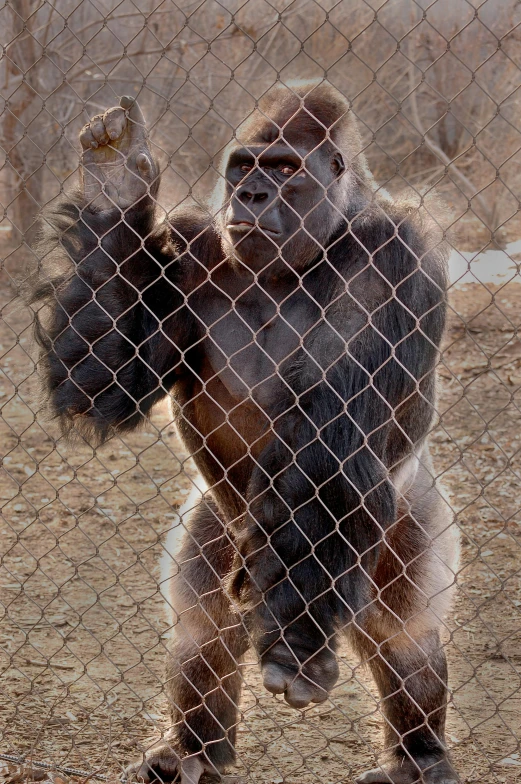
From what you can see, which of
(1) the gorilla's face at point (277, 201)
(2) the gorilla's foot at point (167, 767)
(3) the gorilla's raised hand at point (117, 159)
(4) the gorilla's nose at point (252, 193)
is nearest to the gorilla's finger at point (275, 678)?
(2) the gorilla's foot at point (167, 767)

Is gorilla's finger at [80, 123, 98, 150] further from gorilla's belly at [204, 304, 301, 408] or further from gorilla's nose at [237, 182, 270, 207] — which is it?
gorilla's belly at [204, 304, 301, 408]

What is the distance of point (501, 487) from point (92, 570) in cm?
207

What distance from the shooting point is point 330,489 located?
2.34m

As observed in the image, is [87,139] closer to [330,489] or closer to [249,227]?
[249,227]

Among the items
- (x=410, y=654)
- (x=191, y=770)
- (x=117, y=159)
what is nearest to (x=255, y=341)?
(x=117, y=159)

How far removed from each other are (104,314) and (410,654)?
127 centimetres

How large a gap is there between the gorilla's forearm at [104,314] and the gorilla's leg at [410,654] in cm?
83

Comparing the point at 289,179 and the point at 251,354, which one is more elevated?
the point at 289,179

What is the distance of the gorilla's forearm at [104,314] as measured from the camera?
2619 millimetres

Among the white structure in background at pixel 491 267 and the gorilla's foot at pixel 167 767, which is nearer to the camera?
the gorilla's foot at pixel 167 767

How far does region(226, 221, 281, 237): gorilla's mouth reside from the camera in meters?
2.42

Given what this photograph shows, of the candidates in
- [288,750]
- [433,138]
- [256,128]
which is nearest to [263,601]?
[288,750]

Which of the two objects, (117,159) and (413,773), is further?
(413,773)

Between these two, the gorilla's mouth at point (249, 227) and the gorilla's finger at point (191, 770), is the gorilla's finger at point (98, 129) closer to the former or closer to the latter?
the gorilla's mouth at point (249, 227)
